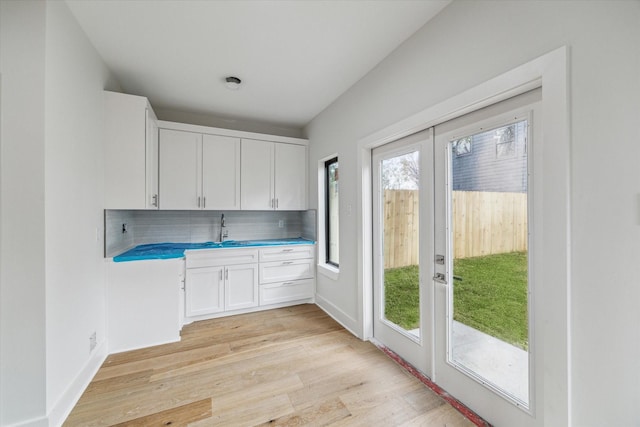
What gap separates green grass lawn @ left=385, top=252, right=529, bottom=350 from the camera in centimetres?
143

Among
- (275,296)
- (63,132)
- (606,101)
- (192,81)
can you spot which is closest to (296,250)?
(275,296)

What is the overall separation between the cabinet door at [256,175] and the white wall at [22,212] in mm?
2147

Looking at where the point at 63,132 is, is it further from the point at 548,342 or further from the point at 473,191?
the point at 548,342

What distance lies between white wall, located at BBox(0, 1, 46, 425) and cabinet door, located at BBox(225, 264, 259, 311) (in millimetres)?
1793

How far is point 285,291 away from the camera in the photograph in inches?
139

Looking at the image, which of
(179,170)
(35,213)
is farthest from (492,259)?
(179,170)

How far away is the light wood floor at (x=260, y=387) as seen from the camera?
163cm

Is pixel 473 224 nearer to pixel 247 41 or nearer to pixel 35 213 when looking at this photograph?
pixel 247 41

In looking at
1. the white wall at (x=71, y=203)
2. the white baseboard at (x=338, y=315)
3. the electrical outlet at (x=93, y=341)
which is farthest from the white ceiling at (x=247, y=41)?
the white baseboard at (x=338, y=315)

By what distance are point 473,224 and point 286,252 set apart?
241cm

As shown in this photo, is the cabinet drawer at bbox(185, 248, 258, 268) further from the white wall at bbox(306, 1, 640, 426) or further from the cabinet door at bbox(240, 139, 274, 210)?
the white wall at bbox(306, 1, 640, 426)

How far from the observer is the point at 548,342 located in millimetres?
1213

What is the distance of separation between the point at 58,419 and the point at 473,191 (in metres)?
2.97

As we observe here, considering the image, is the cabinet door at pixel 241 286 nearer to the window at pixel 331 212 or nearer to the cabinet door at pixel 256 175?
the cabinet door at pixel 256 175
